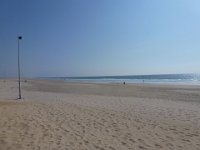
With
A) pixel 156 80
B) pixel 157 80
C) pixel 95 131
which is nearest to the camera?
pixel 95 131

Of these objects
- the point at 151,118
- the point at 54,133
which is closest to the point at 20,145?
the point at 54,133

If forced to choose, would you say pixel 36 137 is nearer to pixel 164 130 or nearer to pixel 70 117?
pixel 70 117

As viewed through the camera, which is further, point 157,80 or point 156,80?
point 157,80

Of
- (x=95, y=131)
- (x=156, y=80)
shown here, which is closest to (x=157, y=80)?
(x=156, y=80)

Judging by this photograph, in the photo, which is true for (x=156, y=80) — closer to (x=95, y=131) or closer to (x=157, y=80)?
(x=157, y=80)

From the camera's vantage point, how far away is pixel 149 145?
23.5ft

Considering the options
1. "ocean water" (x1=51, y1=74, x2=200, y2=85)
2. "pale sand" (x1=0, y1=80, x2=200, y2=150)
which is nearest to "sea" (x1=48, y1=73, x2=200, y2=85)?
"ocean water" (x1=51, y1=74, x2=200, y2=85)

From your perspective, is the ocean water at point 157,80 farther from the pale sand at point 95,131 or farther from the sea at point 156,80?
the pale sand at point 95,131

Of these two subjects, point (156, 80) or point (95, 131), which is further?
point (156, 80)

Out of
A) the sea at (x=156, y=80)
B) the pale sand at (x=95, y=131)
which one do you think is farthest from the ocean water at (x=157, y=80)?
the pale sand at (x=95, y=131)

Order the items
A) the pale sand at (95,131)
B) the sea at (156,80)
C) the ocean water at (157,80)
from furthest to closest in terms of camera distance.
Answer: the ocean water at (157,80)
the sea at (156,80)
the pale sand at (95,131)

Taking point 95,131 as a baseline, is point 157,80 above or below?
above

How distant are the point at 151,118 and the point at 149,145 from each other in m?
4.23

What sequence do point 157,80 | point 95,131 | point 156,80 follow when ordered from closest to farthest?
point 95,131 → point 156,80 → point 157,80
